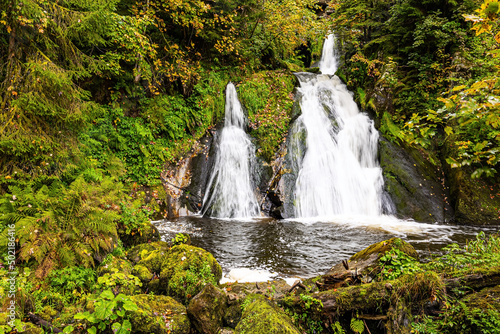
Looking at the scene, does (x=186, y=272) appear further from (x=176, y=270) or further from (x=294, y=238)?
(x=294, y=238)

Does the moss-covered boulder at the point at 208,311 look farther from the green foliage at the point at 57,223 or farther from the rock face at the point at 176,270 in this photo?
the green foliage at the point at 57,223

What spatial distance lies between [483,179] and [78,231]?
1188cm

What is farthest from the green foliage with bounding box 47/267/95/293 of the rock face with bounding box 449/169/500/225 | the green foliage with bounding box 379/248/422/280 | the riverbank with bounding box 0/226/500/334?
the rock face with bounding box 449/169/500/225

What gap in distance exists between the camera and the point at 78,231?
365cm

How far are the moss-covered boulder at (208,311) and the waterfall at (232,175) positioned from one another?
6109 mm

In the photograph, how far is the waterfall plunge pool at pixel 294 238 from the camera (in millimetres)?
5312

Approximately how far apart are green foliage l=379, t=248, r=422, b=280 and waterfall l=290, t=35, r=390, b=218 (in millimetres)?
5774

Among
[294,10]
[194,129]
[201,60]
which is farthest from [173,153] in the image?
[294,10]

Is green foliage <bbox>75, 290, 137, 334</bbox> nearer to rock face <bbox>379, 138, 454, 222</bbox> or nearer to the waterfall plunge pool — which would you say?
the waterfall plunge pool

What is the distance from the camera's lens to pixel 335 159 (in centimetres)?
1066

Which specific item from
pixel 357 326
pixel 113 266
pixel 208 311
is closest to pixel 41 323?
pixel 113 266

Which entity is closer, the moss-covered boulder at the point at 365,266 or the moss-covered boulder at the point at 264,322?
the moss-covered boulder at the point at 264,322

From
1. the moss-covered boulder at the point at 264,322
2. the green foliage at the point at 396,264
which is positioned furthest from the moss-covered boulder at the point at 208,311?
the green foliage at the point at 396,264

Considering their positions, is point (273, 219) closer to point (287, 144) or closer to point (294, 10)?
point (287, 144)
